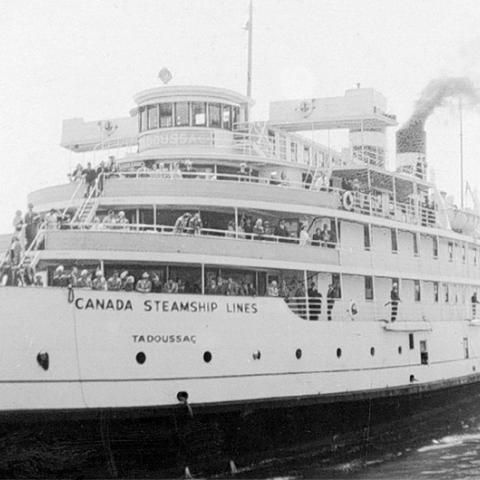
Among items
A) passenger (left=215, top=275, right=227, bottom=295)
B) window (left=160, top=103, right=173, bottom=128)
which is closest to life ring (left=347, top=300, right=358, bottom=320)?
passenger (left=215, top=275, right=227, bottom=295)

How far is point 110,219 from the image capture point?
55.9 feet

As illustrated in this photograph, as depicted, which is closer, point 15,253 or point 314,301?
point 15,253

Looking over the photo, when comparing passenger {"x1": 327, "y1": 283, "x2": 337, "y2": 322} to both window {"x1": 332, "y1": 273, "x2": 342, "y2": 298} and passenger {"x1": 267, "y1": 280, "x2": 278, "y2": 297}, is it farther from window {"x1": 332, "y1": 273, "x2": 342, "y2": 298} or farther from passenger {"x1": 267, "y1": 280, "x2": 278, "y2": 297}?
passenger {"x1": 267, "y1": 280, "x2": 278, "y2": 297}

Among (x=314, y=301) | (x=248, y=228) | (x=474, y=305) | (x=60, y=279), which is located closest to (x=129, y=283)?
(x=60, y=279)

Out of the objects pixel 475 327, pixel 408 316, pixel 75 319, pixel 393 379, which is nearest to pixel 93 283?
pixel 75 319

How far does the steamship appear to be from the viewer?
46.1 ft

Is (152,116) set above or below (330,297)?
above

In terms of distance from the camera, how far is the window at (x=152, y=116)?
20.9m

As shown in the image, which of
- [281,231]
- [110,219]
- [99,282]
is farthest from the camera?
[281,231]

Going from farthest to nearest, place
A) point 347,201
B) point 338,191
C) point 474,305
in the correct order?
point 474,305, point 338,191, point 347,201

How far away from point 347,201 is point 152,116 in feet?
18.2

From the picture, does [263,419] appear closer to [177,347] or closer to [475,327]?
[177,347]

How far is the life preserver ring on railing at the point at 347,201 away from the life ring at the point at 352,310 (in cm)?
238

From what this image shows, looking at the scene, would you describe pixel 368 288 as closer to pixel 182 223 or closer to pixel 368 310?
pixel 368 310
